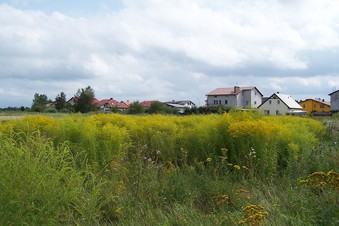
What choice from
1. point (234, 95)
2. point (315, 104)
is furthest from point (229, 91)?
point (315, 104)

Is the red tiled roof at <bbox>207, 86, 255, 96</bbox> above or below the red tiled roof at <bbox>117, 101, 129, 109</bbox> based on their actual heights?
above

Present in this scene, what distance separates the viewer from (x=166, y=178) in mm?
5859

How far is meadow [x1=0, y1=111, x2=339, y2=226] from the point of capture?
368cm

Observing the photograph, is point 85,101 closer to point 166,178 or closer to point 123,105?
point 123,105

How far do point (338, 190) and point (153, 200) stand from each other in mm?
2099

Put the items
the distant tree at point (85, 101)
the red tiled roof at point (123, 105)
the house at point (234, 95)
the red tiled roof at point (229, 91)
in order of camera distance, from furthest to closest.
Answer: the red tiled roof at point (123, 105) < the red tiled roof at point (229, 91) < the house at point (234, 95) < the distant tree at point (85, 101)

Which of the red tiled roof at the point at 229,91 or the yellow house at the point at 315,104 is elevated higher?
the red tiled roof at the point at 229,91

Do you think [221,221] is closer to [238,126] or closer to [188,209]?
[188,209]

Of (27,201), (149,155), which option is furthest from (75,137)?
(27,201)

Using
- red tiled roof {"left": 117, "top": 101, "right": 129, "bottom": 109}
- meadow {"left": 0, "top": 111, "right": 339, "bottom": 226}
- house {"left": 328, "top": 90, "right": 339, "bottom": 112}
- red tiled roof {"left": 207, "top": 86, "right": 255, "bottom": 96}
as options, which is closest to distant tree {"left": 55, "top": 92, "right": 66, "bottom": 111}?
red tiled roof {"left": 117, "top": 101, "right": 129, "bottom": 109}

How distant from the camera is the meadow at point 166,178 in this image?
12.1 feet

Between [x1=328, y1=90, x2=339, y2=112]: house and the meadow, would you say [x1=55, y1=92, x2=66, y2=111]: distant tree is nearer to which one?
[x1=328, y1=90, x2=339, y2=112]: house

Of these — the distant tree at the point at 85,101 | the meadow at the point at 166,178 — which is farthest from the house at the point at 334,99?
the meadow at the point at 166,178

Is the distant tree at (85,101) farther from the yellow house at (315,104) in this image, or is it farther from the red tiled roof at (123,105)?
the yellow house at (315,104)
